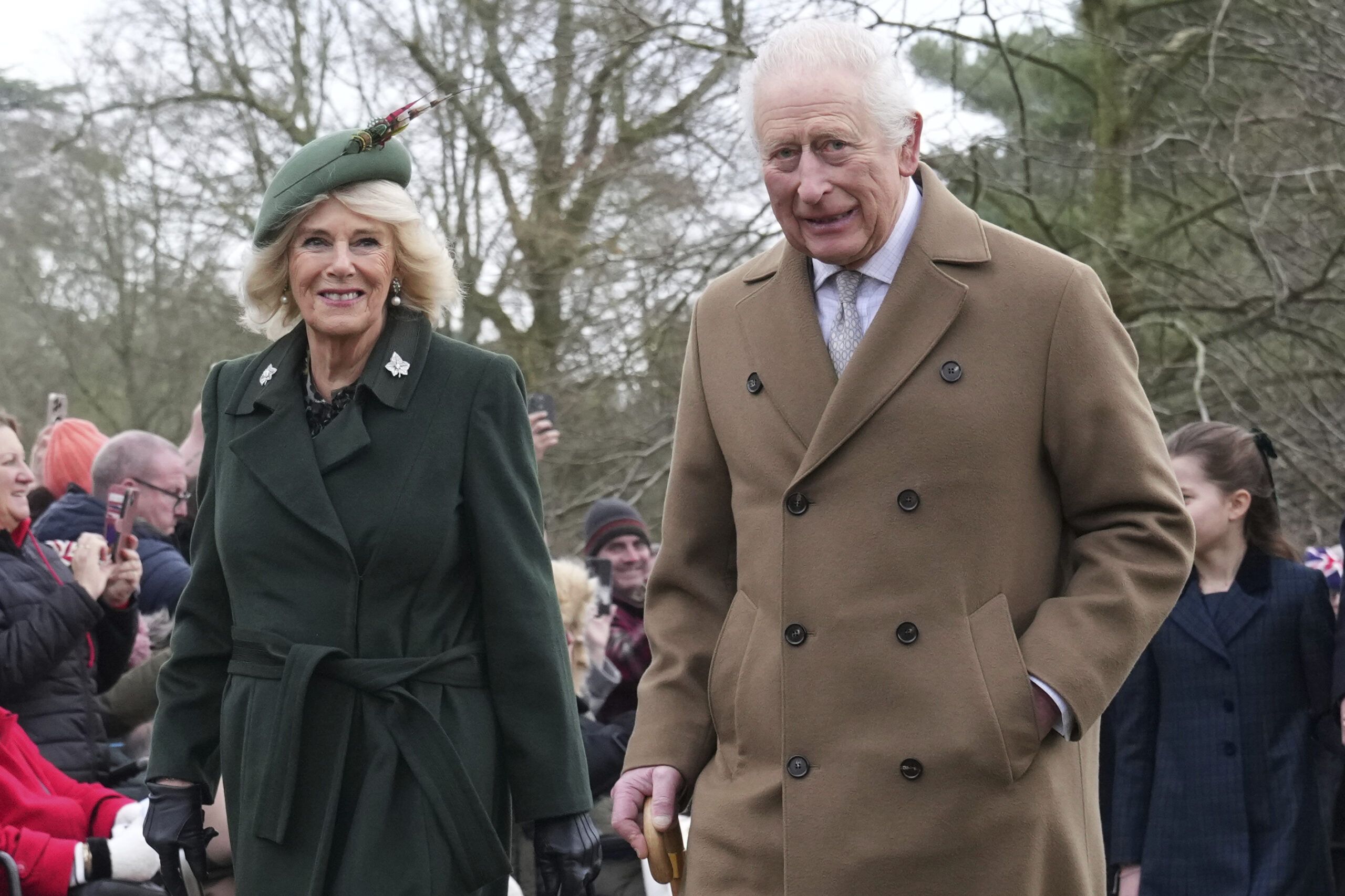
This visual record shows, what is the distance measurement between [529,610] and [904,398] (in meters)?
1.18

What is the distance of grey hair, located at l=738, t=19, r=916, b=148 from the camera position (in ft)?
9.93

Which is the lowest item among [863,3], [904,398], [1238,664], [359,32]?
[1238,664]

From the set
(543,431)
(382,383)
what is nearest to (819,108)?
(382,383)

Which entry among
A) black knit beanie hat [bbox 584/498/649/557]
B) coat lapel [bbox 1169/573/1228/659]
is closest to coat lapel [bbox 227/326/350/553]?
coat lapel [bbox 1169/573/1228/659]

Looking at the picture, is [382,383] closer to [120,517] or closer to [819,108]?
[819,108]

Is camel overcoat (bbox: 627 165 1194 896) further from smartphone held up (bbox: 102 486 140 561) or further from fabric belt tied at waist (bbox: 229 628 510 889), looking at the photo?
smartphone held up (bbox: 102 486 140 561)

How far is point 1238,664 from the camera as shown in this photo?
5.52 m

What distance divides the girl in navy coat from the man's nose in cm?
303

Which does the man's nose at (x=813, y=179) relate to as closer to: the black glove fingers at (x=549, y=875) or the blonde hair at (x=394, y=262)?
the blonde hair at (x=394, y=262)

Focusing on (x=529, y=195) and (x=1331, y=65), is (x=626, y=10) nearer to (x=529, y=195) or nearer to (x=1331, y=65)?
(x=529, y=195)

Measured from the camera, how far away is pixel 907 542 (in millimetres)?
2893

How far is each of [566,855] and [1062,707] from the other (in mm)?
1385

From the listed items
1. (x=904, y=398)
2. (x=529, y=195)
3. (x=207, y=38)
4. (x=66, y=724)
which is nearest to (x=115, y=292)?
(x=207, y=38)

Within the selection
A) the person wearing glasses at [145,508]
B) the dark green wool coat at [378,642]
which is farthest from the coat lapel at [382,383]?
the person wearing glasses at [145,508]
